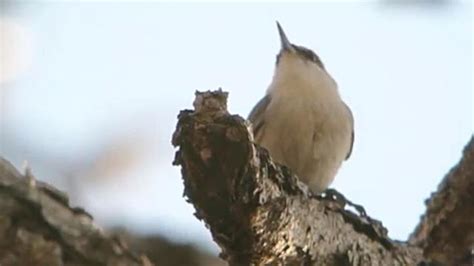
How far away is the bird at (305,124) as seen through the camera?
2906 millimetres

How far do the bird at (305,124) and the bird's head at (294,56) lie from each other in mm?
21

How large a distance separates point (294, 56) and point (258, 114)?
60 centimetres

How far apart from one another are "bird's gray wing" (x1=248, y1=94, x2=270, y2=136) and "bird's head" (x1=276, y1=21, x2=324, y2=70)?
0.32 metres

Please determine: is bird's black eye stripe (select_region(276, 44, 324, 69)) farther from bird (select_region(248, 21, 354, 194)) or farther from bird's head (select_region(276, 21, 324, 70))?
bird (select_region(248, 21, 354, 194))

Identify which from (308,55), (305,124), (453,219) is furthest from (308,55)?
(453,219)

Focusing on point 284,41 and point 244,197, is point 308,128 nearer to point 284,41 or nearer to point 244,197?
point 284,41

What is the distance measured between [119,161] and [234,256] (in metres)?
1.82

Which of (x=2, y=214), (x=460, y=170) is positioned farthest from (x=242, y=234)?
(x=460, y=170)

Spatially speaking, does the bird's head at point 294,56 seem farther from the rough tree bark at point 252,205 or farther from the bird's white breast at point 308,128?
the rough tree bark at point 252,205

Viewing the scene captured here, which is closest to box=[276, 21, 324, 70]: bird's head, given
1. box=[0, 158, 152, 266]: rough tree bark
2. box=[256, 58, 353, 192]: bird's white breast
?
box=[256, 58, 353, 192]: bird's white breast

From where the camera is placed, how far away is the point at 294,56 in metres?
3.71

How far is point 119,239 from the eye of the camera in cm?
87

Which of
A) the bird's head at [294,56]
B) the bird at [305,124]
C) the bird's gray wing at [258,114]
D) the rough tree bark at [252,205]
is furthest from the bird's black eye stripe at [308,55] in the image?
the rough tree bark at [252,205]

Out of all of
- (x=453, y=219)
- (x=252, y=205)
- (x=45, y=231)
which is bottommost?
(x=45, y=231)
